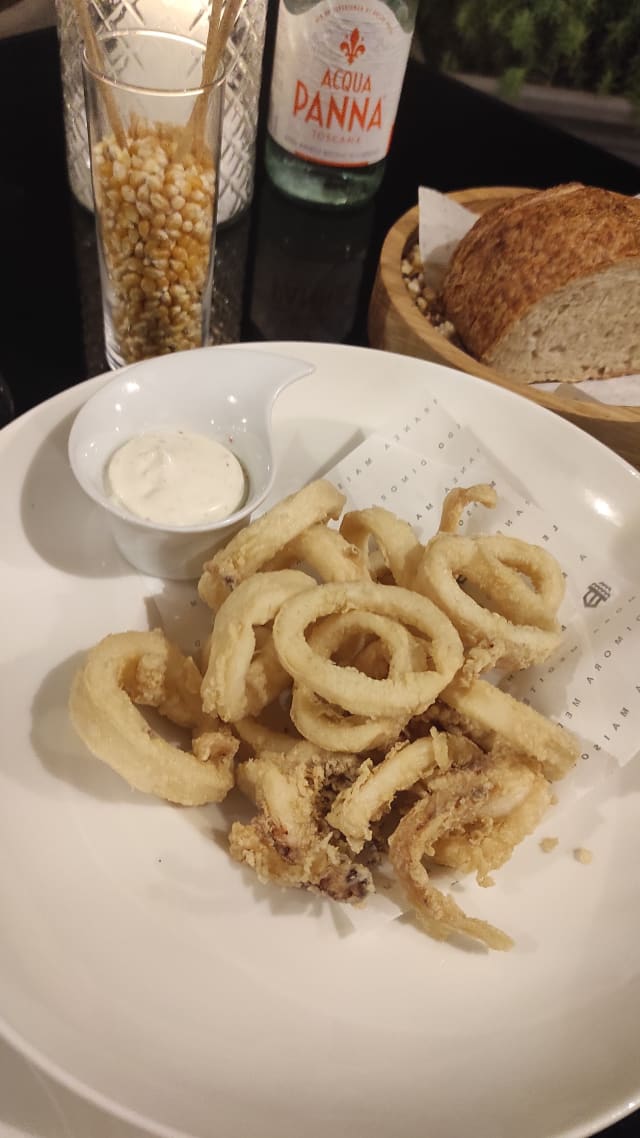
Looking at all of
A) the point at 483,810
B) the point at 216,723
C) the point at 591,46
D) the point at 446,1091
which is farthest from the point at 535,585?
the point at 591,46

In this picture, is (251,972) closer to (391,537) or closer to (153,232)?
(391,537)

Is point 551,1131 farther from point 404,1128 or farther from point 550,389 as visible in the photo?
point 550,389

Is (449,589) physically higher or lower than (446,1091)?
higher

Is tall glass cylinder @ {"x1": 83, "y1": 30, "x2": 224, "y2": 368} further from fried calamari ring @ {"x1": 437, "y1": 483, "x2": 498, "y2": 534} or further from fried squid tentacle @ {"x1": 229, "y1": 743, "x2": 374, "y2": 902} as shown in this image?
fried squid tentacle @ {"x1": 229, "y1": 743, "x2": 374, "y2": 902}

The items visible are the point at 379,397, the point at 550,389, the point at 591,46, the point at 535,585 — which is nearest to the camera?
the point at 535,585

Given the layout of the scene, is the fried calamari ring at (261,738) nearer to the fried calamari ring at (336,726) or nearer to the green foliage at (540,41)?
the fried calamari ring at (336,726)

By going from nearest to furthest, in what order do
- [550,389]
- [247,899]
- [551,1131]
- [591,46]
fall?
[551,1131], [247,899], [550,389], [591,46]

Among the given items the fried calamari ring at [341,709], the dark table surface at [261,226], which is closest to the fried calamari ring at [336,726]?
the fried calamari ring at [341,709]
